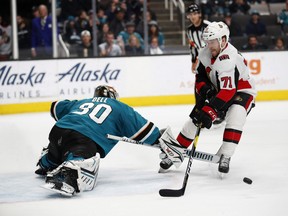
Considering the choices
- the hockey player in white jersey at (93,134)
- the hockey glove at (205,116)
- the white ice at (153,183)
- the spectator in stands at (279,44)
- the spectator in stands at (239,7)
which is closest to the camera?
the white ice at (153,183)

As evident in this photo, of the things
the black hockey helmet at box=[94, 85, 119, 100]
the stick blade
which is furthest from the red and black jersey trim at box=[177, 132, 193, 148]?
the stick blade

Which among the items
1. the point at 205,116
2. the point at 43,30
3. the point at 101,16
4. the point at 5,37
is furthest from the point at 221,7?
the point at 205,116

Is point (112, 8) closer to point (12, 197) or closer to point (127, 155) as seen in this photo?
point (127, 155)

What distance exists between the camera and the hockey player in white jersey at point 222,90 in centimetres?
500

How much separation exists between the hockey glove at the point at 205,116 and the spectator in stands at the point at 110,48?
506 centimetres

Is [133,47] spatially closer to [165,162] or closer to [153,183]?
[165,162]

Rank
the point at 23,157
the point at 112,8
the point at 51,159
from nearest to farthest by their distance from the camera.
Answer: the point at 51,159
the point at 23,157
the point at 112,8

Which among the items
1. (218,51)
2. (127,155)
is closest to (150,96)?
(127,155)

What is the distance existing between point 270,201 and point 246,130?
3.18 m

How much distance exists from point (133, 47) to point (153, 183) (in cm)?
526

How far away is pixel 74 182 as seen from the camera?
178 inches

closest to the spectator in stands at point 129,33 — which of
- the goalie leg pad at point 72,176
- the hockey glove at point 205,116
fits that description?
the hockey glove at point 205,116

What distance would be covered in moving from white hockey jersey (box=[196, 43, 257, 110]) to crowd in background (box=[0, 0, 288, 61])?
4.68 metres

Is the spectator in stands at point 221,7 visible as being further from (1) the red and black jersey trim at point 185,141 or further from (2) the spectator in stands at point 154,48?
(1) the red and black jersey trim at point 185,141
